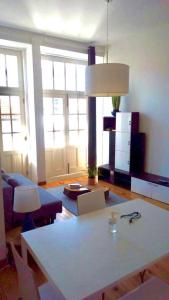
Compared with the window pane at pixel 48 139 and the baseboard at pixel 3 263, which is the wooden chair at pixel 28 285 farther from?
the window pane at pixel 48 139

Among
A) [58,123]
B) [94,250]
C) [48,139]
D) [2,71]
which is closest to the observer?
[94,250]

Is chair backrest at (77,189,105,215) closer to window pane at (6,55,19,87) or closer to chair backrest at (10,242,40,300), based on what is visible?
chair backrest at (10,242,40,300)

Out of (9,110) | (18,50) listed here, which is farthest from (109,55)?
(9,110)

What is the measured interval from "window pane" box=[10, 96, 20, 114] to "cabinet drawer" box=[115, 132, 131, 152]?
6.99ft

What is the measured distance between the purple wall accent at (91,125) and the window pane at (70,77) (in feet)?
1.57

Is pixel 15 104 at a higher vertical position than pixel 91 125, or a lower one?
higher

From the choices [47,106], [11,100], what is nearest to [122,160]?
[47,106]

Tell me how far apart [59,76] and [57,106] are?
678 mm

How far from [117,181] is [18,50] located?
11.0ft

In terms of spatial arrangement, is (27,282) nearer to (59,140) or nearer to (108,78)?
(108,78)

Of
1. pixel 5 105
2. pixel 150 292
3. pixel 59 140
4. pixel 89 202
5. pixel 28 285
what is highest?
pixel 5 105

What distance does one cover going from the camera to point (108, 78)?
80.7 inches

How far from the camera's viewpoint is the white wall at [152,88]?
4.11 meters

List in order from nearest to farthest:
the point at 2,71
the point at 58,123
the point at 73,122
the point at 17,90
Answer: the point at 2,71
the point at 17,90
the point at 58,123
the point at 73,122
